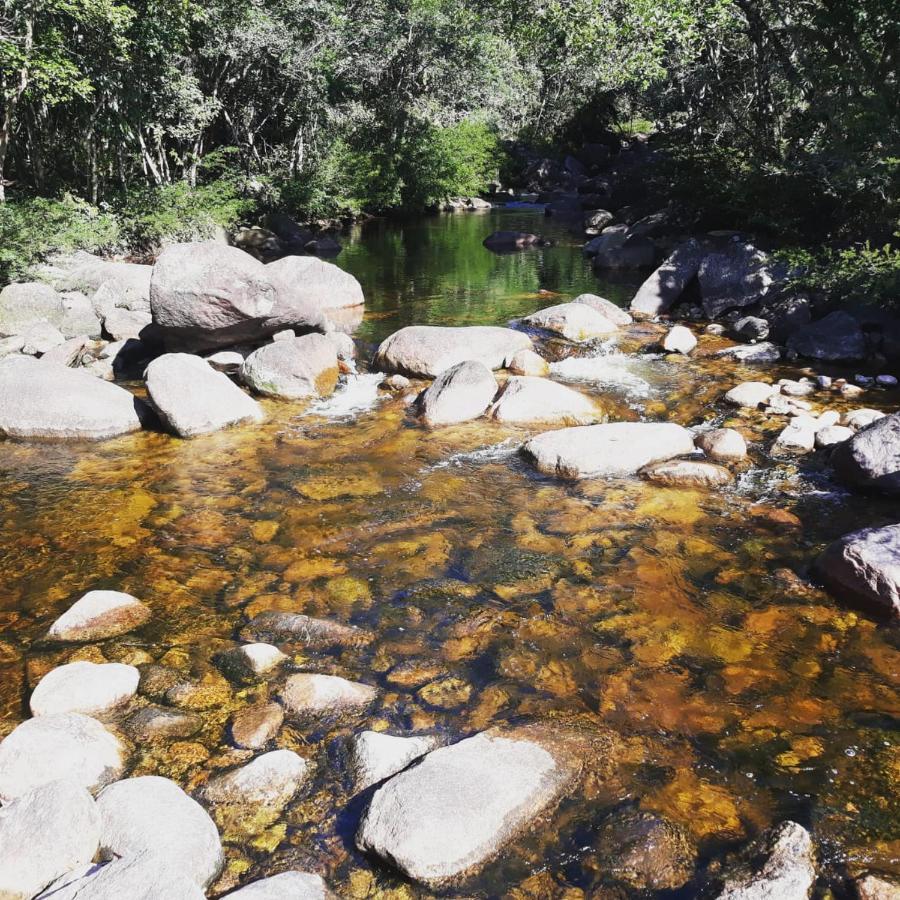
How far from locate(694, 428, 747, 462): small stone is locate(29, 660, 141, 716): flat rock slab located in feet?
19.2

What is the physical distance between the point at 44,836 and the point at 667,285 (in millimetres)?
13805

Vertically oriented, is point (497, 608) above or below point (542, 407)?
below

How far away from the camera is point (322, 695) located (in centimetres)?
445

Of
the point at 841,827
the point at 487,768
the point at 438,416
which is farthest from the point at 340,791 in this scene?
the point at 438,416

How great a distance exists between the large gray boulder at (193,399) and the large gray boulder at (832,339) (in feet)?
25.8

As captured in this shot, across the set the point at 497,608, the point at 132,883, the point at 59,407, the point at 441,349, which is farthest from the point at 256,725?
the point at 441,349

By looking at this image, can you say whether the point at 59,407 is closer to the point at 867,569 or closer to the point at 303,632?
the point at 303,632

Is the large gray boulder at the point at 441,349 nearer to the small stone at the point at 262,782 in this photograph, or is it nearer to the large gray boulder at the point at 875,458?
the large gray boulder at the point at 875,458

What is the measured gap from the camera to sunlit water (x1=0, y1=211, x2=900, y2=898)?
374 cm

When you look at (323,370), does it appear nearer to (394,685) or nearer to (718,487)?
(718,487)

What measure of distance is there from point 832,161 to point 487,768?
43.4 feet

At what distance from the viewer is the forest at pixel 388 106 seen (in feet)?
44.7

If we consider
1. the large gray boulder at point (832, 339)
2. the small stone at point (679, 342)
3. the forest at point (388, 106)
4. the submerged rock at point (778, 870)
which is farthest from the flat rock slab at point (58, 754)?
the forest at point (388, 106)

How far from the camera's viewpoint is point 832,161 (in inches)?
522
